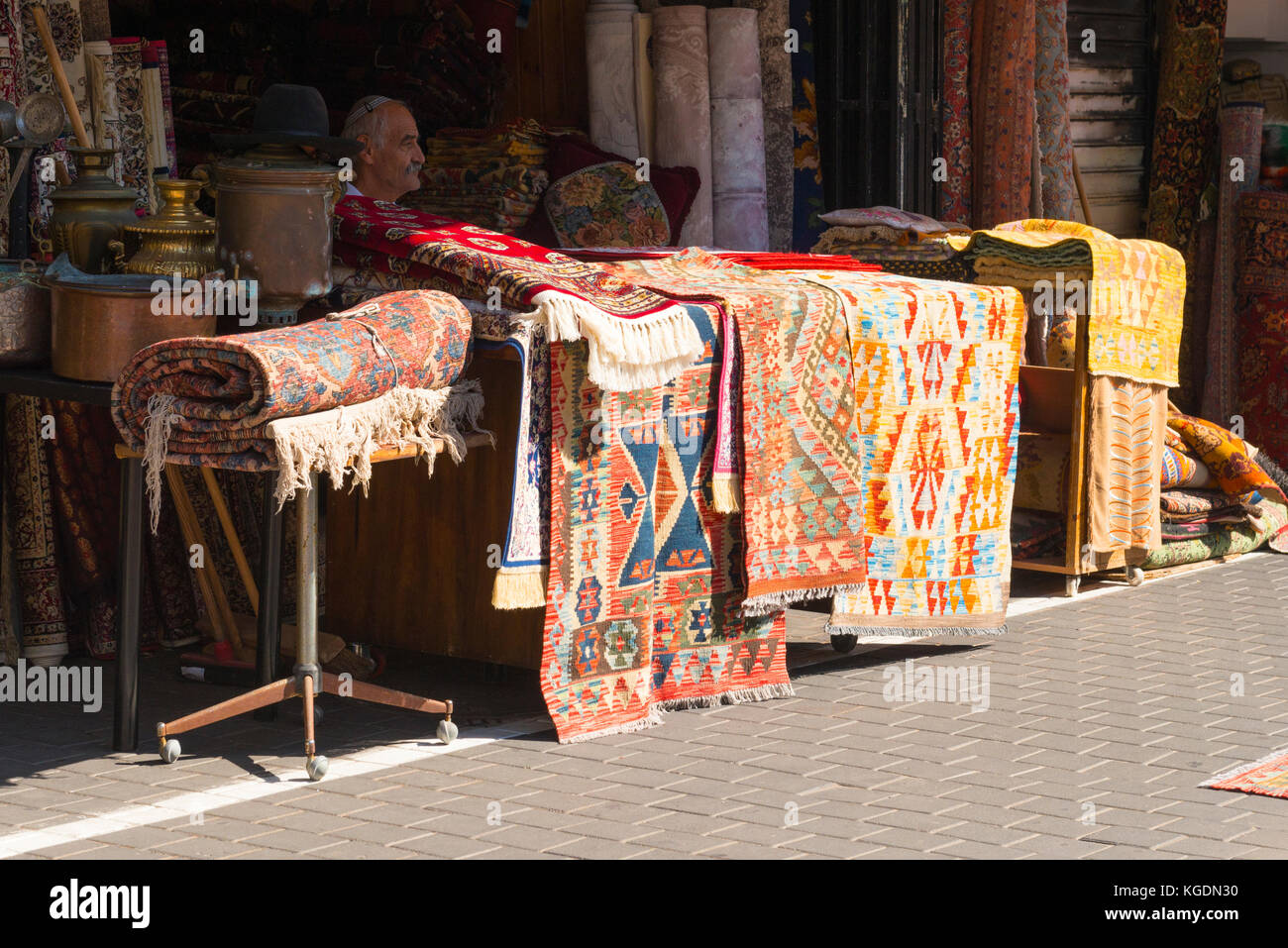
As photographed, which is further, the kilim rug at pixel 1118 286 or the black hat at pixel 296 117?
the kilim rug at pixel 1118 286

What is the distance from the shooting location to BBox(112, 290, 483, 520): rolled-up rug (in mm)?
4629

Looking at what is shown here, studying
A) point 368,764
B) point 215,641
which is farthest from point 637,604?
point 215,641

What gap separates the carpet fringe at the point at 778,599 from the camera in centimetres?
582

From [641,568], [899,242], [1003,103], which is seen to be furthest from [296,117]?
[1003,103]

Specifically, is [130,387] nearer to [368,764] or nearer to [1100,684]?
[368,764]

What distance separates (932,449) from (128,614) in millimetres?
2841

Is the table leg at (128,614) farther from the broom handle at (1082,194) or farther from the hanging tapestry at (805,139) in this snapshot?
the broom handle at (1082,194)

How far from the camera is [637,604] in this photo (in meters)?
5.57

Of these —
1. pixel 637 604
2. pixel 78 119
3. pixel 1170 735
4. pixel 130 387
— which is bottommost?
pixel 1170 735

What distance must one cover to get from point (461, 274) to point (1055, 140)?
4.99 meters

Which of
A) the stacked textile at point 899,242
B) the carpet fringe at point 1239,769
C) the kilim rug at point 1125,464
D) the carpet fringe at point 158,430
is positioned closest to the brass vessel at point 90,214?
the carpet fringe at point 158,430

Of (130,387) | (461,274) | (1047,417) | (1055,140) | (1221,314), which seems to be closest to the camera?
(130,387)

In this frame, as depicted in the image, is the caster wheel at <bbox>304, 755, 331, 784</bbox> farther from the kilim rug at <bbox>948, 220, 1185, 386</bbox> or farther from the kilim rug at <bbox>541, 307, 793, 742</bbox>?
the kilim rug at <bbox>948, 220, 1185, 386</bbox>

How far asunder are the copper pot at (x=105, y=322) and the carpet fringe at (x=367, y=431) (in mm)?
605
